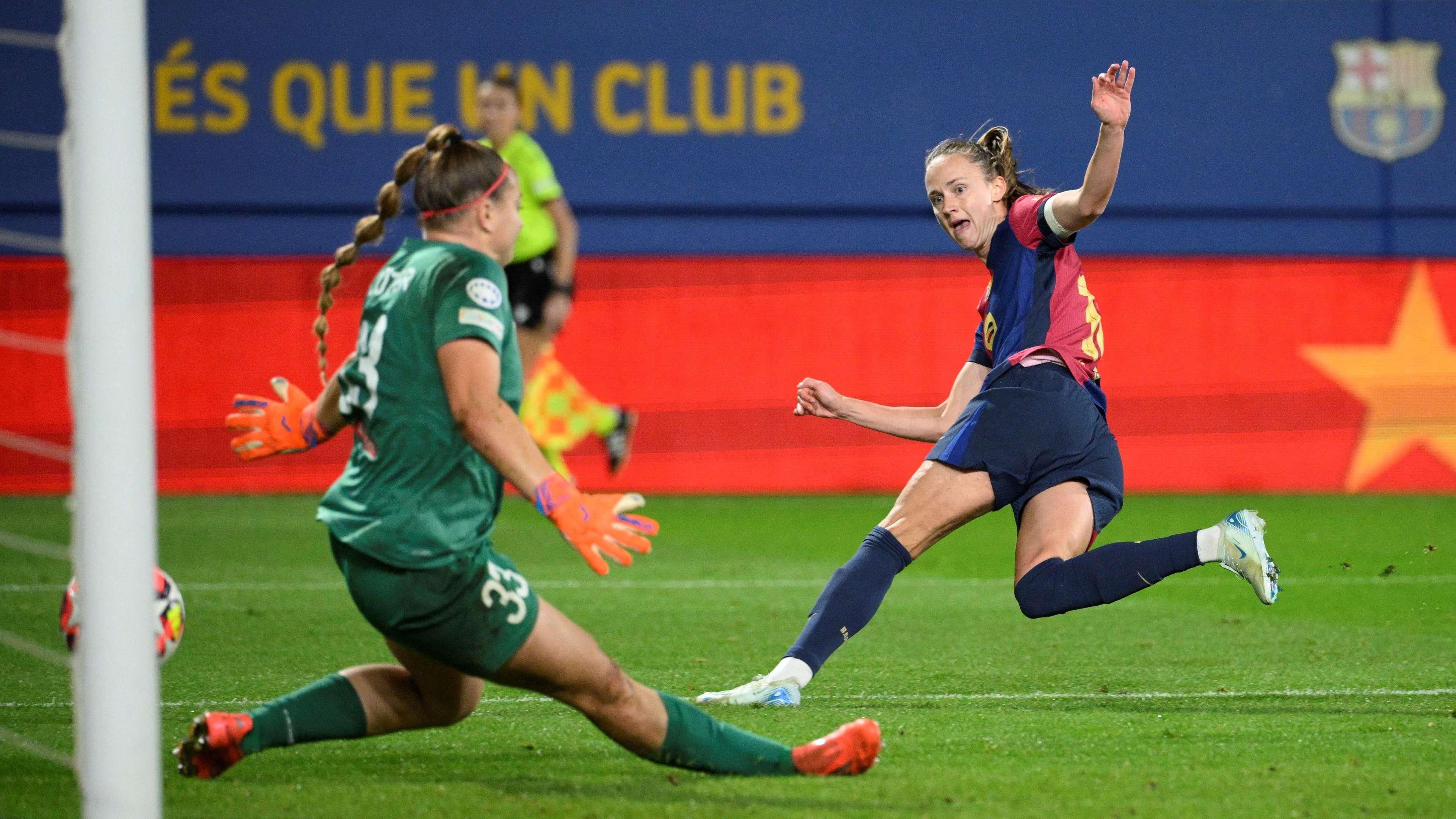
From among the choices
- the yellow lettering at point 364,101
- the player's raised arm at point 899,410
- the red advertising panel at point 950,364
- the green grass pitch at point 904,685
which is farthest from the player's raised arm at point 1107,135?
the yellow lettering at point 364,101

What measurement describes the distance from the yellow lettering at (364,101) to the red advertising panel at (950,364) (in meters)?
3.11

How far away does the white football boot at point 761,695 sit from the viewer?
4.25 m

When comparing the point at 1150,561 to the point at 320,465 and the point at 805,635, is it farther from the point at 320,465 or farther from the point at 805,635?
the point at 320,465

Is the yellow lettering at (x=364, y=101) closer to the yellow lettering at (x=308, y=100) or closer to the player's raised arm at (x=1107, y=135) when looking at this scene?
the yellow lettering at (x=308, y=100)

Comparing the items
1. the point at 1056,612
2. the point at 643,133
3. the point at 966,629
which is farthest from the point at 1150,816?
the point at 643,133

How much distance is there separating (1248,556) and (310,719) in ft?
7.67

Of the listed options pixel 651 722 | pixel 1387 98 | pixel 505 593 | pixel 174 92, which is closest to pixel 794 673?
pixel 651 722

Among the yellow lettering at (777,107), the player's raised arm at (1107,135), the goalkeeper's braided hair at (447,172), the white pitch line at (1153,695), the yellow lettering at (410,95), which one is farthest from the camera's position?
the yellow lettering at (777,107)

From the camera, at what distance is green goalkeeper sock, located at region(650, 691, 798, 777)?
3.31m

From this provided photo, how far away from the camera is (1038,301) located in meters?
4.43

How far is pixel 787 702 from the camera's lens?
14.0ft

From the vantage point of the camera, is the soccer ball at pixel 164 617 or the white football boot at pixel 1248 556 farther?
the white football boot at pixel 1248 556

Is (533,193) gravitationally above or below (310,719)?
above

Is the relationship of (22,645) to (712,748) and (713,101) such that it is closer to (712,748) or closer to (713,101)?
(712,748)
